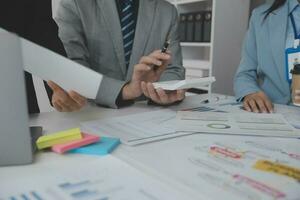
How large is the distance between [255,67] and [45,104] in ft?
3.00

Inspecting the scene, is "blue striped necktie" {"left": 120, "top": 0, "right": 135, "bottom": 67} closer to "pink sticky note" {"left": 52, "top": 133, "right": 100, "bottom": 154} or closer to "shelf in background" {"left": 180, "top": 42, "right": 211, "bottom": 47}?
"pink sticky note" {"left": 52, "top": 133, "right": 100, "bottom": 154}

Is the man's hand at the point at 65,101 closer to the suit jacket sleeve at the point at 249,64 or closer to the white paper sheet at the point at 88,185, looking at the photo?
the white paper sheet at the point at 88,185

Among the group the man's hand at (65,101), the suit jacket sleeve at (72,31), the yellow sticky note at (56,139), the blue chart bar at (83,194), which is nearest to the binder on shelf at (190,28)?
the suit jacket sleeve at (72,31)

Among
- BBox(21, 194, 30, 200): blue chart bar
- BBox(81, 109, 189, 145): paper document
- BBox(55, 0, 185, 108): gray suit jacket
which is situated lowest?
BBox(21, 194, 30, 200): blue chart bar

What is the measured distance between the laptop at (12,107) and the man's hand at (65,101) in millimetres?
334

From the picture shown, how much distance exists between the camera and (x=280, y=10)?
122 centimetres

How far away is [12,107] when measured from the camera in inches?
17.6

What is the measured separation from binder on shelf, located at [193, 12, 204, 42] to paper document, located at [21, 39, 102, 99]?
5.86 ft

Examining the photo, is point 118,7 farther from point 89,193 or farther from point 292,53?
point 89,193

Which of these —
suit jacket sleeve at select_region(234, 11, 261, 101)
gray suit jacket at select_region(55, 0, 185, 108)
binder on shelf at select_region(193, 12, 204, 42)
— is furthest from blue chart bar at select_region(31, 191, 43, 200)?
binder on shelf at select_region(193, 12, 204, 42)

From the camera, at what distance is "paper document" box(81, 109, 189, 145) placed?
23.6 inches

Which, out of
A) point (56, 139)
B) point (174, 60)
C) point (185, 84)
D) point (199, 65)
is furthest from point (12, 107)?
point (199, 65)

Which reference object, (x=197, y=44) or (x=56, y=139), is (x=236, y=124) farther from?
(x=197, y=44)

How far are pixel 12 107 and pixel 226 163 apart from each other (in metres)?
0.33
